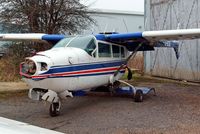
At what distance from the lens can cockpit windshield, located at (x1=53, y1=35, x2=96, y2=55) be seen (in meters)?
11.3

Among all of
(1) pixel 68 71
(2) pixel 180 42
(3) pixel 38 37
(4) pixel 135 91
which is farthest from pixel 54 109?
(2) pixel 180 42

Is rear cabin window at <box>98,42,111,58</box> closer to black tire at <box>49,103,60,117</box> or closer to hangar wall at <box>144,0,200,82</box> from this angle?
black tire at <box>49,103,60,117</box>

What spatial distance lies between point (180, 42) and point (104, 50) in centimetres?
655

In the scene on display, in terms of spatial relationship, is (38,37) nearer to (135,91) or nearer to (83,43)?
(83,43)

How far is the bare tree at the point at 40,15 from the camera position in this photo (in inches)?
655

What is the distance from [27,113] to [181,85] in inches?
314

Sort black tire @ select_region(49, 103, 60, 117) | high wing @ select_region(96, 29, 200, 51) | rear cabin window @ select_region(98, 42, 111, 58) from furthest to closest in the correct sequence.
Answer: rear cabin window @ select_region(98, 42, 111, 58), high wing @ select_region(96, 29, 200, 51), black tire @ select_region(49, 103, 60, 117)

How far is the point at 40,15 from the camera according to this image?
16.6m

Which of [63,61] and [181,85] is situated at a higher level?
[63,61]

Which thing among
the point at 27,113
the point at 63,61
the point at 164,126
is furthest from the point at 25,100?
the point at 164,126

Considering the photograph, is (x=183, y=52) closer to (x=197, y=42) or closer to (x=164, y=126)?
(x=197, y=42)

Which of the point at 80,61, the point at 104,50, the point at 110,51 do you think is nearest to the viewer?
the point at 80,61

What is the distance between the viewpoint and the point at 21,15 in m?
16.7

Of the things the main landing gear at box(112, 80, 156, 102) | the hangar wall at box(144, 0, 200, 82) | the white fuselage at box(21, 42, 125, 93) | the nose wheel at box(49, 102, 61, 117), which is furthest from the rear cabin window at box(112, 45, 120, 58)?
the hangar wall at box(144, 0, 200, 82)
